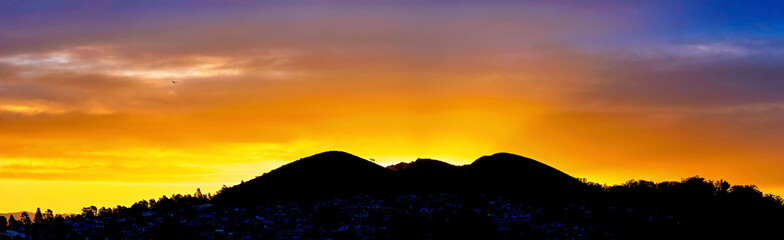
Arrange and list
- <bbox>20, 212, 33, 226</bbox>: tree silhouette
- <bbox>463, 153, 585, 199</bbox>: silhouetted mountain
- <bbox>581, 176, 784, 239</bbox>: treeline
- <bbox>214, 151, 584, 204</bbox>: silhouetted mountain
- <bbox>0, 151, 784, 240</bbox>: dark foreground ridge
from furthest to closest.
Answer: <bbox>463, 153, 585, 199</bbox>: silhouetted mountain → <bbox>214, 151, 584, 204</bbox>: silhouetted mountain → <bbox>20, 212, 33, 226</bbox>: tree silhouette → <bbox>581, 176, 784, 239</bbox>: treeline → <bbox>0, 151, 784, 240</bbox>: dark foreground ridge

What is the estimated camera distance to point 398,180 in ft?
176

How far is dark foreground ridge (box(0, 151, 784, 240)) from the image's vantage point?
1551 inches

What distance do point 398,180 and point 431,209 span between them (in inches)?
388

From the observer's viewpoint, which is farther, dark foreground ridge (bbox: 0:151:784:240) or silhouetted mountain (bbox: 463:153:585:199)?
silhouetted mountain (bbox: 463:153:585:199)

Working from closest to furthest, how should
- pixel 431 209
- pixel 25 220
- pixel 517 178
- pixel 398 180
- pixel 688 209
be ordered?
pixel 431 209, pixel 25 220, pixel 688 209, pixel 398 180, pixel 517 178

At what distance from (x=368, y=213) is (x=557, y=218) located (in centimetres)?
1035

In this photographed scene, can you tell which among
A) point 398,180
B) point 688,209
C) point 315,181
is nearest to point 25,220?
point 315,181

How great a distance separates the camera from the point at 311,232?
38812mm

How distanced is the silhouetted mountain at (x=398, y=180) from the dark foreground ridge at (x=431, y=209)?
0.08 m

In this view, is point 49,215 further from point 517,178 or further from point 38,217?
point 517,178

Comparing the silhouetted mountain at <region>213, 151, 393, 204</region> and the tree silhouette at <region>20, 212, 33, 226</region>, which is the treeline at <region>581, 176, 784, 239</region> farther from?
the tree silhouette at <region>20, 212, 33, 226</region>

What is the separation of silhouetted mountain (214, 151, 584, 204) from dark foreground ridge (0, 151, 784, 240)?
0.28ft

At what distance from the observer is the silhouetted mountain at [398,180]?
51.8m

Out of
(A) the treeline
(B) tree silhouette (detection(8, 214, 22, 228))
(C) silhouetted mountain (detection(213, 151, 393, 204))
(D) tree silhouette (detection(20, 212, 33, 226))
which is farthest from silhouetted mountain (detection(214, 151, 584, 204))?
(B) tree silhouette (detection(8, 214, 22, 228))
